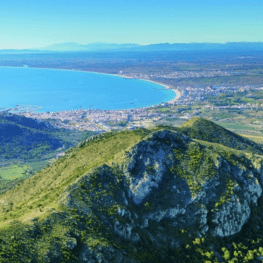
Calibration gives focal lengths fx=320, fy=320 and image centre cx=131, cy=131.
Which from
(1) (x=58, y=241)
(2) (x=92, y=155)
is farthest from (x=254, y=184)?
(1) (x=58, y=241)

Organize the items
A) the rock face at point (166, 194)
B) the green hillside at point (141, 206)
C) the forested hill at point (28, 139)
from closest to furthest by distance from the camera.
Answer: the green hillside at point (141, 206), the rock face at point (166, 194), the forested hill at point (28, 139)

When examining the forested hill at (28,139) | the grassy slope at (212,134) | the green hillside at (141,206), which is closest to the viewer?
the green hillside at (141,206)

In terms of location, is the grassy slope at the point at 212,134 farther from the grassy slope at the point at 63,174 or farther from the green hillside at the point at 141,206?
→ the grassy slope at the point at 63,174

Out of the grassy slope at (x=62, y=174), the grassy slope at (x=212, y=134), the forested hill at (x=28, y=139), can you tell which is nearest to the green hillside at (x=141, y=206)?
the grassy slope at (x=62, y=174)

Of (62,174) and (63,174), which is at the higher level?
(63,174)

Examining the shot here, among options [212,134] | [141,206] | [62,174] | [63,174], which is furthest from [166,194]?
[212,134]

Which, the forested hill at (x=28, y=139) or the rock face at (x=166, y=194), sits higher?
the rock face at (x=166, y=194)

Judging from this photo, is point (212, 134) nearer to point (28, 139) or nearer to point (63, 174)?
point (63, 174)
